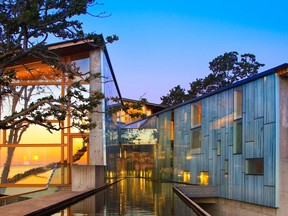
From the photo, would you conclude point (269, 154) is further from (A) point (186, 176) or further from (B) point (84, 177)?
(A) point (186, 176)

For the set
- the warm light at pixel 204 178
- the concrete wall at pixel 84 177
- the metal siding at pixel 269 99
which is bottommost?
the warm light at pixel 204 178

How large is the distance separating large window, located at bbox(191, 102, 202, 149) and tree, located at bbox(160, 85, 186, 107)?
142 feet

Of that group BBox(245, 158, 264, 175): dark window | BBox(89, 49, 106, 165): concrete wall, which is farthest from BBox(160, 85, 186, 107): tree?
BBox(245, 158, 264, 175): dark window

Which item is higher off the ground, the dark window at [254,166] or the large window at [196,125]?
the large window at [196,125]

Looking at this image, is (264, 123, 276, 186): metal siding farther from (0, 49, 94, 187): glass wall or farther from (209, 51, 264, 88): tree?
(209, 51, 264, 88): tree

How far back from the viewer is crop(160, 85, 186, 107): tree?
72562 millimetres

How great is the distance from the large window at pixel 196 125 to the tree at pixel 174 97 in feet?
142

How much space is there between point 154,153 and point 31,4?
97.9ft

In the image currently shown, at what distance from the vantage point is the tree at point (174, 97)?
7256 cm

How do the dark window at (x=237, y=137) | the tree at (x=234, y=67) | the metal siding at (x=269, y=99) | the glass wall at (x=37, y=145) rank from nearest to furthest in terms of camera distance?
the metal siding at (x=269, y=99), the dark window at (x=237, y=137), the glass wall at (x=37, y=145), the tree at (x=234, y=67)

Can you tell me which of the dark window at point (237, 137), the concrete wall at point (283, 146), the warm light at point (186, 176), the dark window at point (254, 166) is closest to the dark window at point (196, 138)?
the warm light at point (186, 176)

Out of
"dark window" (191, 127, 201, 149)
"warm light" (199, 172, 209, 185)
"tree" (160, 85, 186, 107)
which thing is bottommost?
"warm light" (199, 172, 209, 185)

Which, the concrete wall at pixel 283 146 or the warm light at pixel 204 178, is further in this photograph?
the warm light at pixel 204 178

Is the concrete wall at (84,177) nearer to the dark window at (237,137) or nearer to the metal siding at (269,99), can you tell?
the dark window at (237,137)
